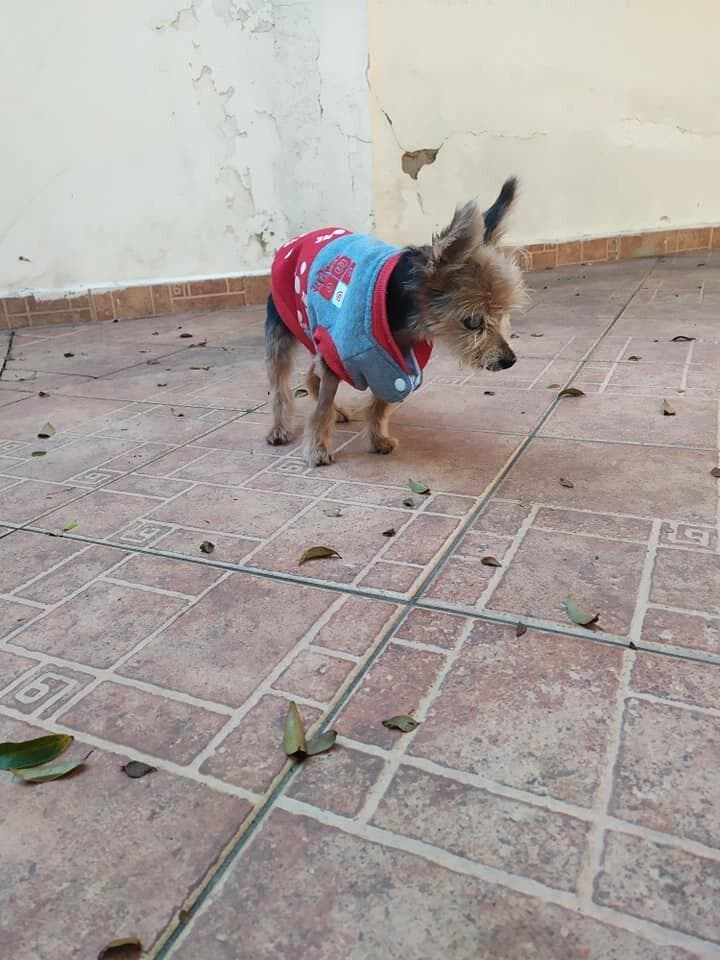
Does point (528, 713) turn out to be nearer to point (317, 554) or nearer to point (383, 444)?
point (317, 554)

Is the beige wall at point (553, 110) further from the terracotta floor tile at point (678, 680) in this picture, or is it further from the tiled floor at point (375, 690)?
the terracotta floor tile at point (678, 680)

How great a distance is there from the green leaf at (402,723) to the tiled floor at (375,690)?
36 mm

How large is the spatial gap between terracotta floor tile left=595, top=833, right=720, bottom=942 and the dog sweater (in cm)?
200

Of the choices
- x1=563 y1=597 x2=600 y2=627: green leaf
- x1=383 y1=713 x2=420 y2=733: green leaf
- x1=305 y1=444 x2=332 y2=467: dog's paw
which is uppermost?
x1=305 y1=444 x2=332 y2=467: dog's paw

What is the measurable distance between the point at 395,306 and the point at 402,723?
5.77 feet

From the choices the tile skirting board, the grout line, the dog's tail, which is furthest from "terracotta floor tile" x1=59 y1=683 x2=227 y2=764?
the tile skirting board

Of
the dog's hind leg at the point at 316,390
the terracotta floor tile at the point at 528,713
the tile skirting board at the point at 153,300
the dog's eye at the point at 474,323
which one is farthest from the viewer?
the tile skirting board at the point at 153,300

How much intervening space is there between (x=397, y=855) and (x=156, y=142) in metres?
6.54

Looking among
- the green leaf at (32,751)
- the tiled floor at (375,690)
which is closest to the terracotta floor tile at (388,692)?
the tiled floor at (375,690)

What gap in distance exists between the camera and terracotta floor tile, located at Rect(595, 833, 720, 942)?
1208 mm

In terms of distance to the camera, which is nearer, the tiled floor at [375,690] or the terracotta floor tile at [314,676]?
the tiled floor at [375,690]

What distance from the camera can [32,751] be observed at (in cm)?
163

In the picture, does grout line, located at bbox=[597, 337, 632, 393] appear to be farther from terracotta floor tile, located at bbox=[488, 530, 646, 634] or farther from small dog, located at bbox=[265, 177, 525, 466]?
terracotta floor tile, located at bbox=[488, 530, 646, 634]

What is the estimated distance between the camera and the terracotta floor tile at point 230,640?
184 cm
